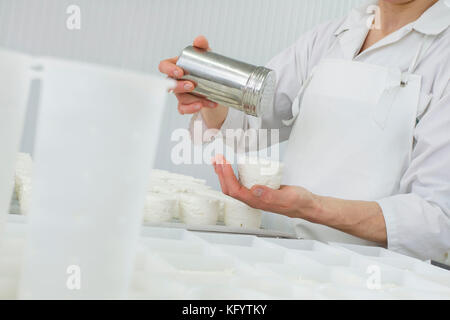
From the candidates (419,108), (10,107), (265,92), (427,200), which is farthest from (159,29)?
(10,107)

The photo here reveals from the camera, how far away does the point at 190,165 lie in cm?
456

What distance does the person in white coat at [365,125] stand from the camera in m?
1.37

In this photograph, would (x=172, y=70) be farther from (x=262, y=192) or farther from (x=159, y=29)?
(x=159, y=29)

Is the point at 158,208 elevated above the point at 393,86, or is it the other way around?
the point at 393,86

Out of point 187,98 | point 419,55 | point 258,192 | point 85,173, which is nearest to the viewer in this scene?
point 85,173

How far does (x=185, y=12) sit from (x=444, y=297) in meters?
4.02

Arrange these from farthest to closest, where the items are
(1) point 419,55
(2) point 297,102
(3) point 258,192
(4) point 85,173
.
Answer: (2) point 297,102, (1) point 419,55, (3) point 258,192, (4) point 85,173

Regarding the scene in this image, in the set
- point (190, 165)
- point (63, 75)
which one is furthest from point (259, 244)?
point (190, 165)

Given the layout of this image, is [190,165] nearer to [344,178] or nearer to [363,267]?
[344,178]

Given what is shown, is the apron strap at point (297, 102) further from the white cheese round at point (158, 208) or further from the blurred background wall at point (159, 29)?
the blurred background wall at point (159, 29)

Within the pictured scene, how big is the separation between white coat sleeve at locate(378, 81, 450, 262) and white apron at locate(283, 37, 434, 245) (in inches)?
4.2

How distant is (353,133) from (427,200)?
371mm

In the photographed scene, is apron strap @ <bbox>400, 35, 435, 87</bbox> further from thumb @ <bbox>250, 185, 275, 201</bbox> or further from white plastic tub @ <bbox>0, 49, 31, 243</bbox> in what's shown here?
white plastic tub @ <bbox>0, 49, 31, 243</bbox>

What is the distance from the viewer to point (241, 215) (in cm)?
141
